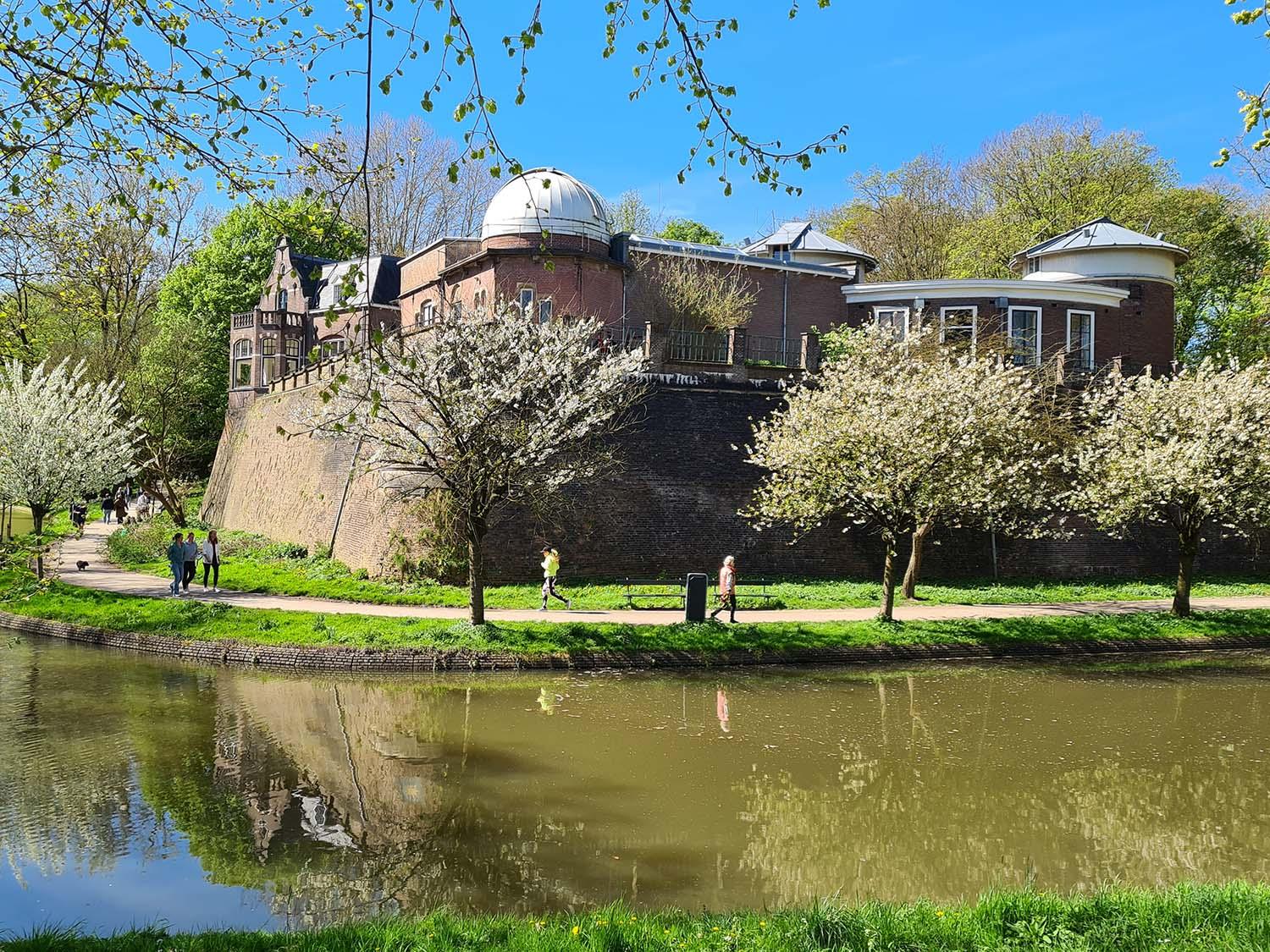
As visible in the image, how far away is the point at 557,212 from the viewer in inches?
1200

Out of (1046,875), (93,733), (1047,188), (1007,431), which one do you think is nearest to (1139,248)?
(1047,188)

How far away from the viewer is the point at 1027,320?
33.5 m

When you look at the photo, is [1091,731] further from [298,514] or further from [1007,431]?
[298,514]

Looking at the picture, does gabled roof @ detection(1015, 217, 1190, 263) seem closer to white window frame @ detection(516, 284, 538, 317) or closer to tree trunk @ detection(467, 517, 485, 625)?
white window frame @ detection(516, 284, 538, 317)

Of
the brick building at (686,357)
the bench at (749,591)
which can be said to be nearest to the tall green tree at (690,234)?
the brick building at (686,357)

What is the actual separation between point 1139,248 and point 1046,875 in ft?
109

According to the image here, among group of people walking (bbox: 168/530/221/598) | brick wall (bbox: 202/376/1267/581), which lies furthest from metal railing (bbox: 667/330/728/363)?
group of people walking (bbox: 168/530/221/598)

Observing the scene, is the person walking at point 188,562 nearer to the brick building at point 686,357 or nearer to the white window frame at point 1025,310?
the brick building at point 686,357

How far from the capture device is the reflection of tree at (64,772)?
852 cm

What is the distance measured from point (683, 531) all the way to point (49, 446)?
16056mm

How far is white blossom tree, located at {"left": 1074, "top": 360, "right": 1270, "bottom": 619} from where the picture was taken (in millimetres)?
20844

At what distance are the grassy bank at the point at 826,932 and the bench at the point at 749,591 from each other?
15.0 meters

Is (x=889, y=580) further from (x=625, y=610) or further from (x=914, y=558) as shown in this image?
(x=625, y=610)

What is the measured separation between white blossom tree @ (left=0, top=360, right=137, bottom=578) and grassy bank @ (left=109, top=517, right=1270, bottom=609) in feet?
11.0
